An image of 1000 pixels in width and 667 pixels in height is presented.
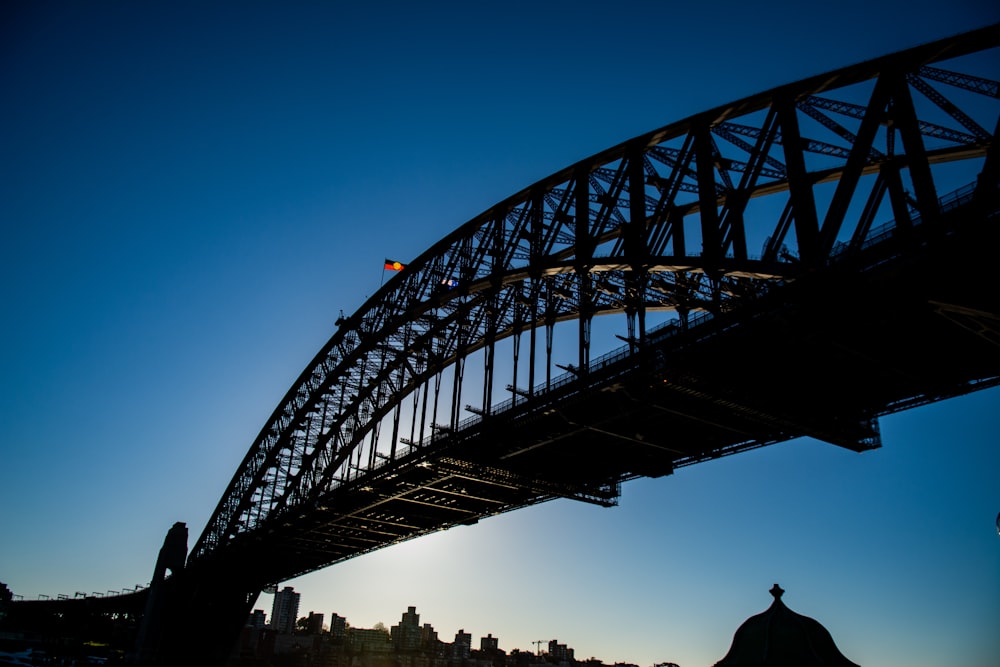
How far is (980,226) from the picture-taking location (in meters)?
18.0

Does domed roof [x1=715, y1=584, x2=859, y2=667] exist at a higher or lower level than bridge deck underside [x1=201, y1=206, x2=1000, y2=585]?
lower

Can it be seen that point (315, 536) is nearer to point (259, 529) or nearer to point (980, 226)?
point (259, 529)

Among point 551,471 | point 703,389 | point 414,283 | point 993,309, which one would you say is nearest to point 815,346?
point 703,389

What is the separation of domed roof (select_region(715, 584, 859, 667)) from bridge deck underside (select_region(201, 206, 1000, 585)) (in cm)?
915

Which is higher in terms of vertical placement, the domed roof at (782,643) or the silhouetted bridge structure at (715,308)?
the silhouetted bridge structure at (715,308)

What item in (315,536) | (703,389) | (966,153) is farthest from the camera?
(315,536)

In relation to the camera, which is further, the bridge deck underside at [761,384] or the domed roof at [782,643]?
the bridge deck underside at [761,384]

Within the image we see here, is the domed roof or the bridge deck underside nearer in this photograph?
the domed roof

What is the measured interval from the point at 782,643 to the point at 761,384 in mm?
13985

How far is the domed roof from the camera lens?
14.5 metres

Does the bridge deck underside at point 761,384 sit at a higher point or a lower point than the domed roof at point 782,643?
higher

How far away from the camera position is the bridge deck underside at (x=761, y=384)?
20000 mm

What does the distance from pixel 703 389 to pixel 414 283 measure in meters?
27.0

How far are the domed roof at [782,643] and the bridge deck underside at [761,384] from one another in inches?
360
